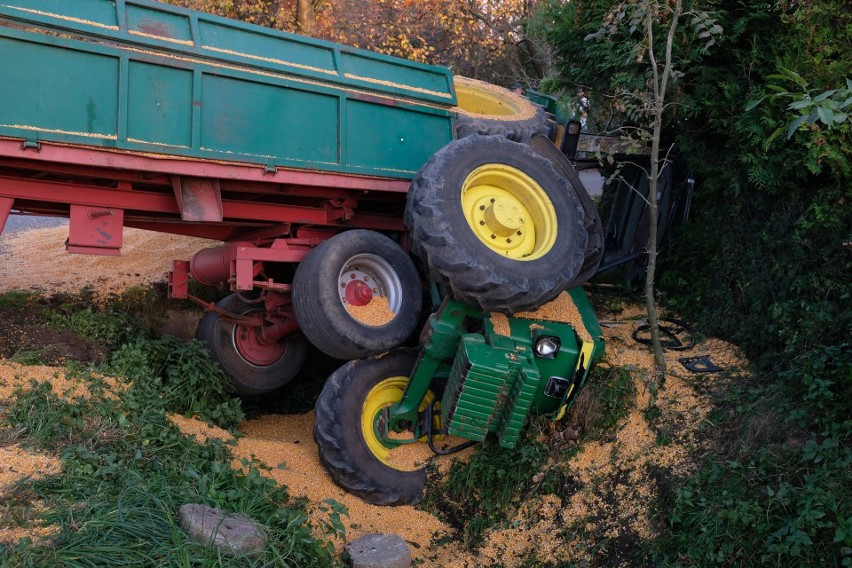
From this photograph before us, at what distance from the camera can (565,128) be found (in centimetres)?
734

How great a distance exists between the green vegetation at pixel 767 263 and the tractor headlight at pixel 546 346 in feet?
4.00

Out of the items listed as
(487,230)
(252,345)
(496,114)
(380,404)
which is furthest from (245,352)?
(496,114)

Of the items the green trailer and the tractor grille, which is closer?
the green trailer

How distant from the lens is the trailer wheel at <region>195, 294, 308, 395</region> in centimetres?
697

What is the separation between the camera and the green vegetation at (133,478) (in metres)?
3.64

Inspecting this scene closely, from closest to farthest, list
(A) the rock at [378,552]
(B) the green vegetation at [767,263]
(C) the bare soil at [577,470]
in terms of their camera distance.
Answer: (B) the green vegetation at [767,263]
(A) the rock at [378,552]
(C) the bare soil at [577,470]

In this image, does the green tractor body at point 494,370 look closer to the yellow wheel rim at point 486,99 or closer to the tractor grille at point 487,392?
the tractor grille at point 487,392

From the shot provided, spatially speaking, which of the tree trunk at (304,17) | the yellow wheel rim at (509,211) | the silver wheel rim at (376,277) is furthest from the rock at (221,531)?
the tree trunk at (304,17)

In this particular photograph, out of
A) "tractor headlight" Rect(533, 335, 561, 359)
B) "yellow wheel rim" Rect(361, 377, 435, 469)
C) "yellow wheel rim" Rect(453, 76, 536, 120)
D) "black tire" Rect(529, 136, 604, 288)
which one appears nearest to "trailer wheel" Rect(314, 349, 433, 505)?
"yellow wheel rim" Rect(361, 377, 435, 469)

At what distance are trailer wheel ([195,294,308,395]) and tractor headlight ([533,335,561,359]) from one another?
2609 millimetres

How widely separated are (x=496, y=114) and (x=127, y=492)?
17.6ft

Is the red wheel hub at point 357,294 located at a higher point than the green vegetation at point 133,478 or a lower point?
higher

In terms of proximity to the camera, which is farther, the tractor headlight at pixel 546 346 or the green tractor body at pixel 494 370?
the tractor headlight at pixel 546 346

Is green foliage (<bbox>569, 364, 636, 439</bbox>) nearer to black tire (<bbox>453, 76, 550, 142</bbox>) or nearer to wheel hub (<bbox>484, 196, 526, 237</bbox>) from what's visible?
wheel hub (<bbox>484, 196, 526, 237</bbox>)
